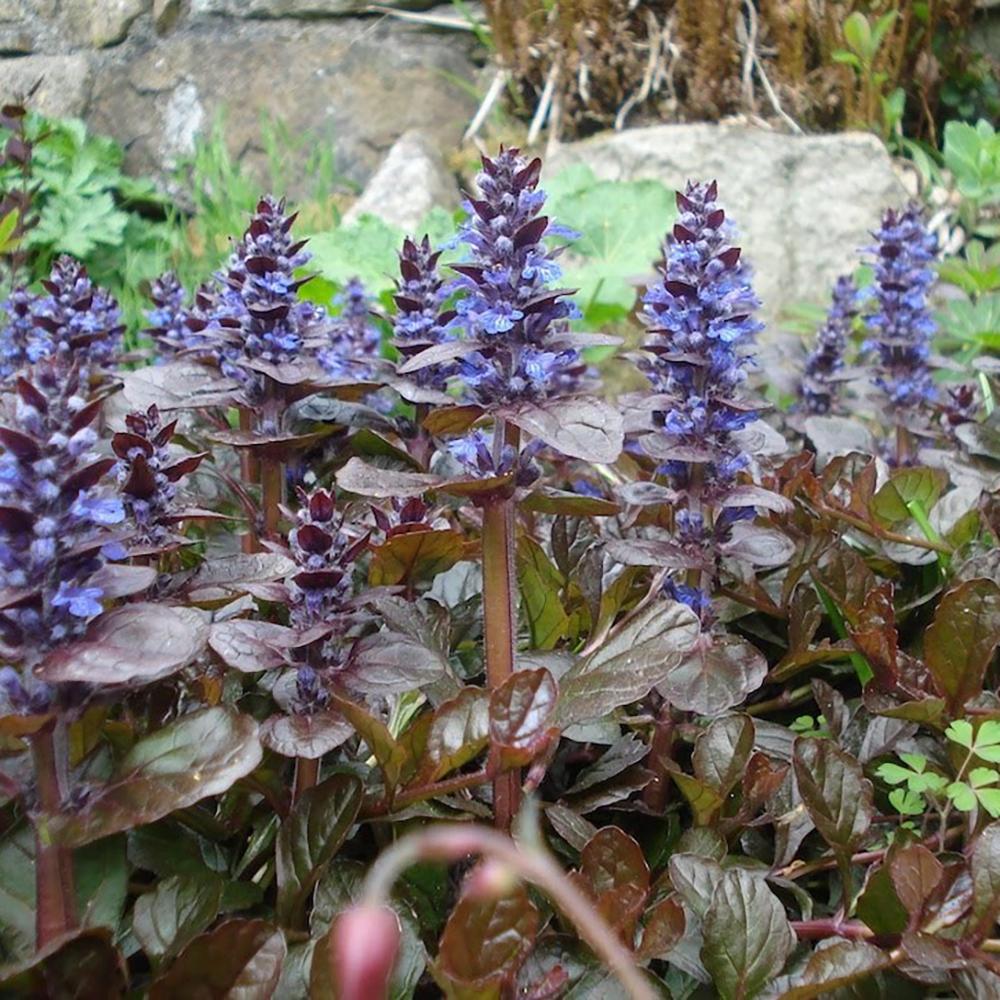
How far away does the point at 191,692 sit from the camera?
3.72 ft

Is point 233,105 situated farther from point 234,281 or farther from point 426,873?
point 426,873

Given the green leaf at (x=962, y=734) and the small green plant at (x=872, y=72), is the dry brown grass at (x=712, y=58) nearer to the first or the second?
the small green plant at (x=872, y=72)

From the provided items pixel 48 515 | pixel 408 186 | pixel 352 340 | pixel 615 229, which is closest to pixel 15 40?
pixel 408 186

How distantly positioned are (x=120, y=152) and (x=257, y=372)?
372 cm

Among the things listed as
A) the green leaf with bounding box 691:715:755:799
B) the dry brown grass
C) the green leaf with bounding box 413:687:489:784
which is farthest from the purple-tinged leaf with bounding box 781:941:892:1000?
the dry brown grass

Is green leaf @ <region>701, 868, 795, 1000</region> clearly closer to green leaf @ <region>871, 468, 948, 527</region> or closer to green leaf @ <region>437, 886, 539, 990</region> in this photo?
green leaf @ <region>437, 886, 539, 990</region>

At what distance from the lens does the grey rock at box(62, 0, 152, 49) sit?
178 inches

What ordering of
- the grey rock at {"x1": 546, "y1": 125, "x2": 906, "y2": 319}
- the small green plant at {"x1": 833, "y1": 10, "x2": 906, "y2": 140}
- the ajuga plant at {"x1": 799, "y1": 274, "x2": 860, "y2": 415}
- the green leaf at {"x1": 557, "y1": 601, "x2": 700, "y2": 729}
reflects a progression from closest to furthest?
the green leaf at {"x1": 557, "y1": 601, "x2": 700, "y2": 729} < the ajuga plant at {"x1": 799, "y1": 274, "x2": 860, "y2": 415} < the grey rock at {"x1": 546, "y1": 125, "x2": 906, "y2": 319} < the small green plant at {"x1": 833, "y1": 10, "x2": 906, "y2": 140}

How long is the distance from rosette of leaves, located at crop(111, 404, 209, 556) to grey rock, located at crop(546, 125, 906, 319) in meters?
2.77

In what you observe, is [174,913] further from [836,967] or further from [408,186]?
[408,186]

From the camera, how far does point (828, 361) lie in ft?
7.04

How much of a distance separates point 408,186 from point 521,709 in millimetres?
3594

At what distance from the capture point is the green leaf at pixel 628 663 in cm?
105

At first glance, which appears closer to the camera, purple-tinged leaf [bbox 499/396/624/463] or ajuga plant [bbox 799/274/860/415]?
purple-tinged leaf [bbox 499/396/624/463]
